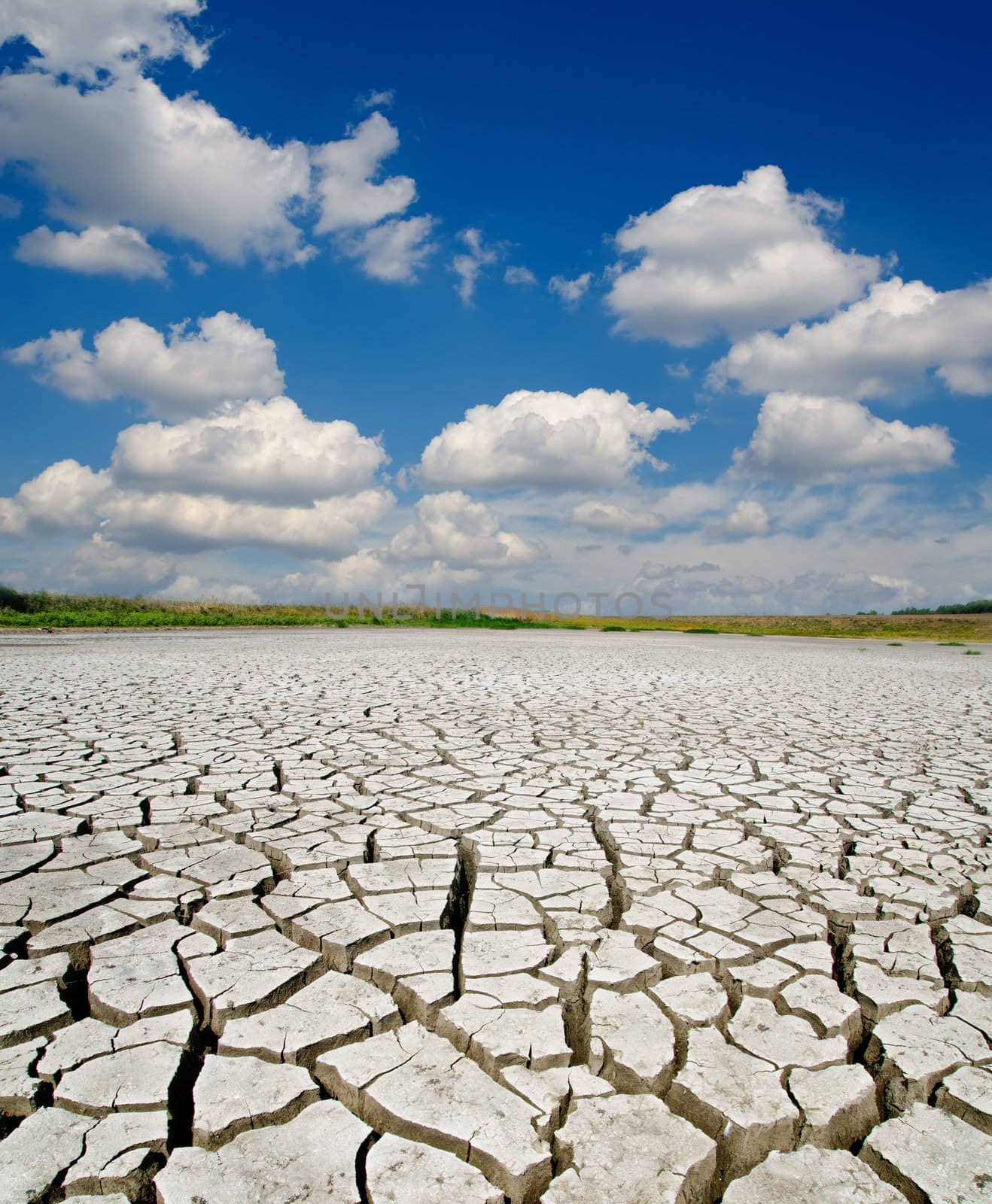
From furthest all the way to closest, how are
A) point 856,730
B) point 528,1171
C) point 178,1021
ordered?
point 856,730, point 178,1021, point 528,1171

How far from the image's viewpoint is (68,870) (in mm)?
2463

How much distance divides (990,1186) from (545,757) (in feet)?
9.73

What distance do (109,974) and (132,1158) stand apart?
0.65 meters

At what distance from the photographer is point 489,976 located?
1.84 metres

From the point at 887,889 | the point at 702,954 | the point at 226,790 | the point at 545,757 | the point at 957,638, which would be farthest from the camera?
the point at 957,638

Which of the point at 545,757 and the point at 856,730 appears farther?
the point at 856,730

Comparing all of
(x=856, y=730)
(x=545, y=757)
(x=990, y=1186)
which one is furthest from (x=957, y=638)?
(x=990, y=1186)

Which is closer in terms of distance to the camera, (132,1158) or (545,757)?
(132,1158)

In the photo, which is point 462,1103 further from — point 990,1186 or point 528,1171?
point 990,1186

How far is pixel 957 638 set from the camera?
28.4 meters

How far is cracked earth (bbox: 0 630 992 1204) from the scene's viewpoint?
1280 millimetres

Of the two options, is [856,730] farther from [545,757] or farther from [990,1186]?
[990,1186]

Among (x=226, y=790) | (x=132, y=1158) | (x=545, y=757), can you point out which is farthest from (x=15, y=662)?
(x=132, y=1158)

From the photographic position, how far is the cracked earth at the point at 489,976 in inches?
50.4
